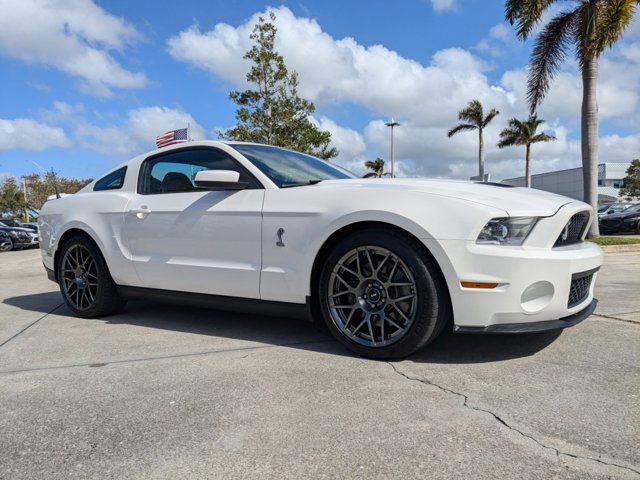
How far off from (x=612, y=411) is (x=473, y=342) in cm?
120

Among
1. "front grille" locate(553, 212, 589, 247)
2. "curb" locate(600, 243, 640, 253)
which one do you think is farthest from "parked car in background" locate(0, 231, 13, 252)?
"front grille" locate(553, 212, 589, 247)

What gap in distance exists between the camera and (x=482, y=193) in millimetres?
3074

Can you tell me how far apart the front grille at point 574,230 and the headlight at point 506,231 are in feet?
0.86

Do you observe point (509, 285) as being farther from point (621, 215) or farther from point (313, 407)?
point (621, 215)

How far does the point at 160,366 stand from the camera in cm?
320

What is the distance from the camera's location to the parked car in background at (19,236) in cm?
1830

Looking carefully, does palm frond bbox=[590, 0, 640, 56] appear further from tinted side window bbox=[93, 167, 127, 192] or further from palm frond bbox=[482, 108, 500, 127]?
palm frond bbox=[482, 108, 500, 127]

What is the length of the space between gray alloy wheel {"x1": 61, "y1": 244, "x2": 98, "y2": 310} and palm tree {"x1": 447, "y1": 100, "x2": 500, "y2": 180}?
35.7 meters

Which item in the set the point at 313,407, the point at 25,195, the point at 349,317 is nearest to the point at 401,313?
the point at 349,317

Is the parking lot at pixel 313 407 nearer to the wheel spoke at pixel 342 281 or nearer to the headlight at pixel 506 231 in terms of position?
the wheel spoke at pixel 342 281

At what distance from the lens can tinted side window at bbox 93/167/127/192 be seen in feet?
15.4

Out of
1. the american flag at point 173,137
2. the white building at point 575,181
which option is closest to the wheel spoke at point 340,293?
the american flag at point 173,137

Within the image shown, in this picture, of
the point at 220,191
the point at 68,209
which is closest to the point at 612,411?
the point at 220,191

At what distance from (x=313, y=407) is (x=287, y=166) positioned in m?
2.08
